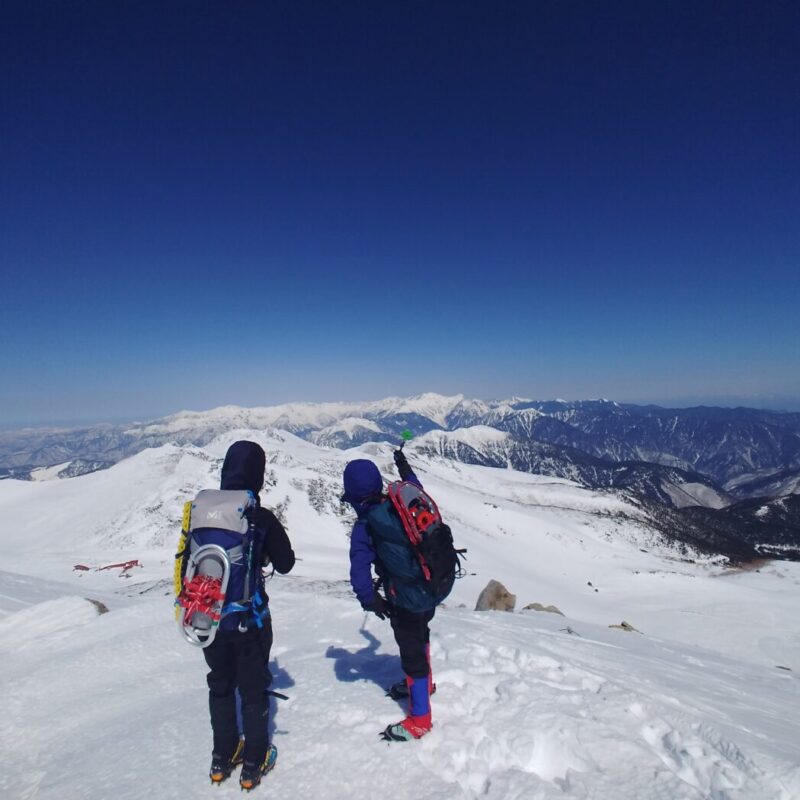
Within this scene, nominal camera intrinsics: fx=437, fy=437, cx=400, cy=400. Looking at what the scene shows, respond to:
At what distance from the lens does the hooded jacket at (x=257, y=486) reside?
209 inches

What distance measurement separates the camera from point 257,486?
5.44 metres

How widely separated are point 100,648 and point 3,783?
434 cm

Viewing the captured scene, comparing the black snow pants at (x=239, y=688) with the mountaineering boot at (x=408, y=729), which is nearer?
the black snow pants at (x=239, y=688)

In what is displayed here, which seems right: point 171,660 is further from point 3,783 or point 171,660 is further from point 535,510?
point 535,510

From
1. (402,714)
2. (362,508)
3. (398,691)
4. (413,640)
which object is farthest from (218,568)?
(398,691)

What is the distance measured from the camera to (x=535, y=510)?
4259 inches

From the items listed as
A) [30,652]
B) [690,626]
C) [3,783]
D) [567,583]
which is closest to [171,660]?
[3,783]

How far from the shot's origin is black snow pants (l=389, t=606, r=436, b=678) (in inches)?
228

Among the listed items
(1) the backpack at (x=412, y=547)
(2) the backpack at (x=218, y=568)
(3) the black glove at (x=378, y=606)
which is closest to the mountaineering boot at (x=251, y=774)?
(2) the backpack at (x=218, y=568)

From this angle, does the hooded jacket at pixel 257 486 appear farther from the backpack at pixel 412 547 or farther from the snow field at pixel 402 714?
the snow field at pixel 402 714

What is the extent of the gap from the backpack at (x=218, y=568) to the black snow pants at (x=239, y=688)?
25cm

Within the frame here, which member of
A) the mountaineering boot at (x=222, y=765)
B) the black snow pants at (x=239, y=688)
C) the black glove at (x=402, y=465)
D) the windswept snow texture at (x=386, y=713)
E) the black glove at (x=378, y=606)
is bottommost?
the windswept snow texture at (x=386, y=713)

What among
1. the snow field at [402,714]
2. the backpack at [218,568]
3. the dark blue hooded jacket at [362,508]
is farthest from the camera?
the dark blue hooded jacket at [362,508]

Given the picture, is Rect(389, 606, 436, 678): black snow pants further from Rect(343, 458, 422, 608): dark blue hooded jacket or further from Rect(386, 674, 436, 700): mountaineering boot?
Rect(386, 674, 436, 700): mountaineering boot
